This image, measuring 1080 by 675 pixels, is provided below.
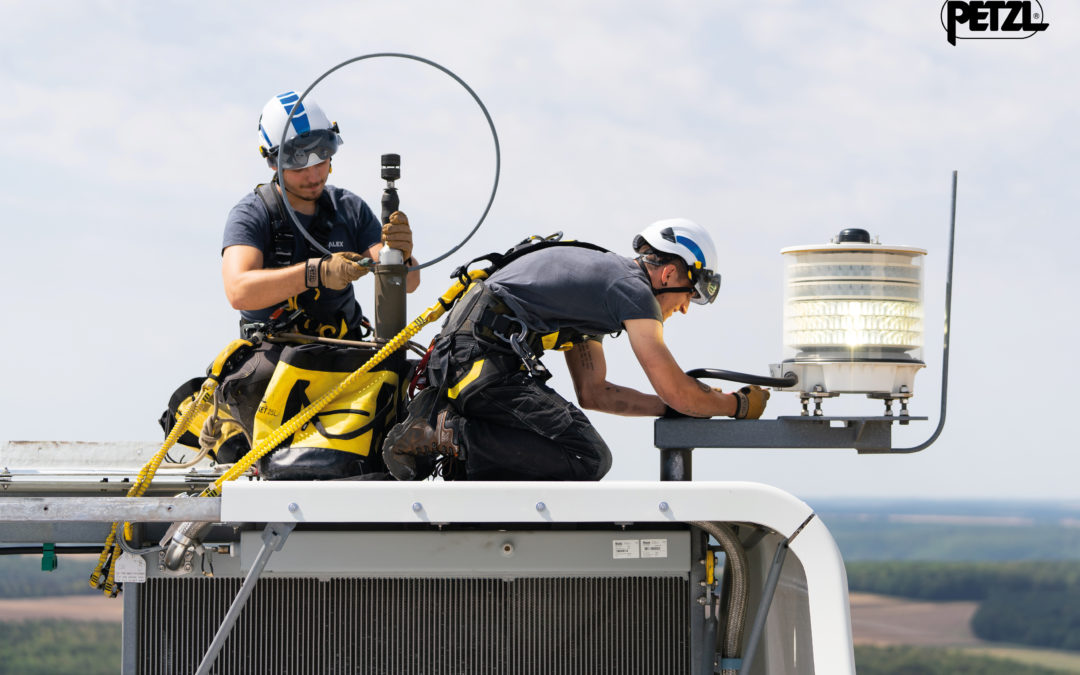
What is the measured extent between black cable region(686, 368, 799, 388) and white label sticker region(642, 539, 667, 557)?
0.71 metres

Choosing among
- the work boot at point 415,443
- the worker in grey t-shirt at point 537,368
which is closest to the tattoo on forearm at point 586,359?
the worker in grey t-shirt at point 537,368

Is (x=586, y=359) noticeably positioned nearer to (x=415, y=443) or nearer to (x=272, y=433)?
(x=415, y=443)

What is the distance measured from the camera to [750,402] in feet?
14.2

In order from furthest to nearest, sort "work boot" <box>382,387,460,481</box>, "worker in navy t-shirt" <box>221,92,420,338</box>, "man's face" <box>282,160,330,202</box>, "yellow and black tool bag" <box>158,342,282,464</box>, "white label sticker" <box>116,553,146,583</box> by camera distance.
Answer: "man's face" <box>282,160,330,202</box>, "yellow and black tool bag" <box>158,342,282,464</box>, "worker in navy t-shirt" <box>221,92,420,338</box>, "white label sticker" <box>116,553,146,583</box>, "work boot" <box>382,387,460,481</box>

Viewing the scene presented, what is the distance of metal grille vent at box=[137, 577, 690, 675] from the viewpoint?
4.19 meters

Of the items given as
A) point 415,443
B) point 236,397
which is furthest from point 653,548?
point 236,397

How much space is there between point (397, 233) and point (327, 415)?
732 mm

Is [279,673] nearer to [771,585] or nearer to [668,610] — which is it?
[668,610]

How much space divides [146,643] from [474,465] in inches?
54.1

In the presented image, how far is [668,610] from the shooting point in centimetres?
421

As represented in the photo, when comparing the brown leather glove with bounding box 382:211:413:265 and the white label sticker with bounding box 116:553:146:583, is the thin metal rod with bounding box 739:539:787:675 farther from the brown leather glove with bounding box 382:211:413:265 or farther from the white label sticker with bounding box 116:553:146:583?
the white label sticker with bounding box 116:553:146:583

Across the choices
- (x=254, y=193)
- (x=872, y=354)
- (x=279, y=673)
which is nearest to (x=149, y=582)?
(x=279, y=673)

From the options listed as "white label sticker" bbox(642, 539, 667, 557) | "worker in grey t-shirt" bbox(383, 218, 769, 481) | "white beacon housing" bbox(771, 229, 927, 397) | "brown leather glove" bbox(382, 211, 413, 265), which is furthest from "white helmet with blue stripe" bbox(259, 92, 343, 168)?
"white label sticker" bbox(642, 539, 667, 557)

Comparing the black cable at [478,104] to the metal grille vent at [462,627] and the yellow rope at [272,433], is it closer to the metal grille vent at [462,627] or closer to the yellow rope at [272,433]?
the yellow rope at [272,433]
